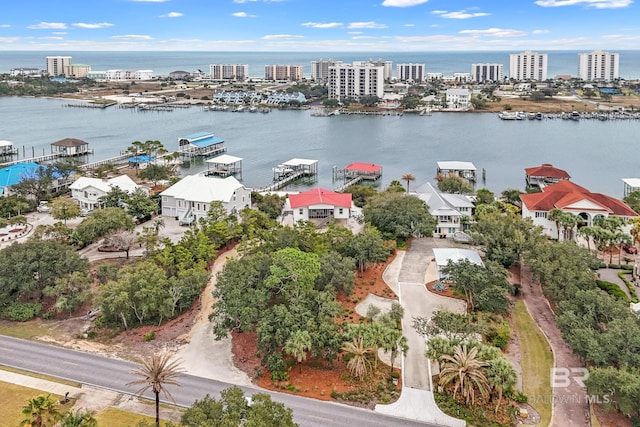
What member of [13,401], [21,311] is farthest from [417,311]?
[21,311]

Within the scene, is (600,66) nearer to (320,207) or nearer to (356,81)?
(356,81)

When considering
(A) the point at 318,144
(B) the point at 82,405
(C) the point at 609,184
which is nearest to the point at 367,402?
(B) the point at 82,405

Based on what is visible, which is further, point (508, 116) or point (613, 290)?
point (508, 116)

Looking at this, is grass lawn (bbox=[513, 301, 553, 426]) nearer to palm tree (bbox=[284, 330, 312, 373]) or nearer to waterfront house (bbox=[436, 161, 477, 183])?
palm tree (bbox=[284, 330, 312, 373])

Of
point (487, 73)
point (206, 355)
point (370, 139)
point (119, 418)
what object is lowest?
point (119, 418)

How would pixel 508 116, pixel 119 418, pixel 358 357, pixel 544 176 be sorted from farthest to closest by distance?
pixel 508 116 < pixel 544 176 < pixel 358 357 < pixel 119 418

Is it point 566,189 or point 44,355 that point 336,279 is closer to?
point 44,355

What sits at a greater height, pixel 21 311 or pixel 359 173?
pixel 359 173
